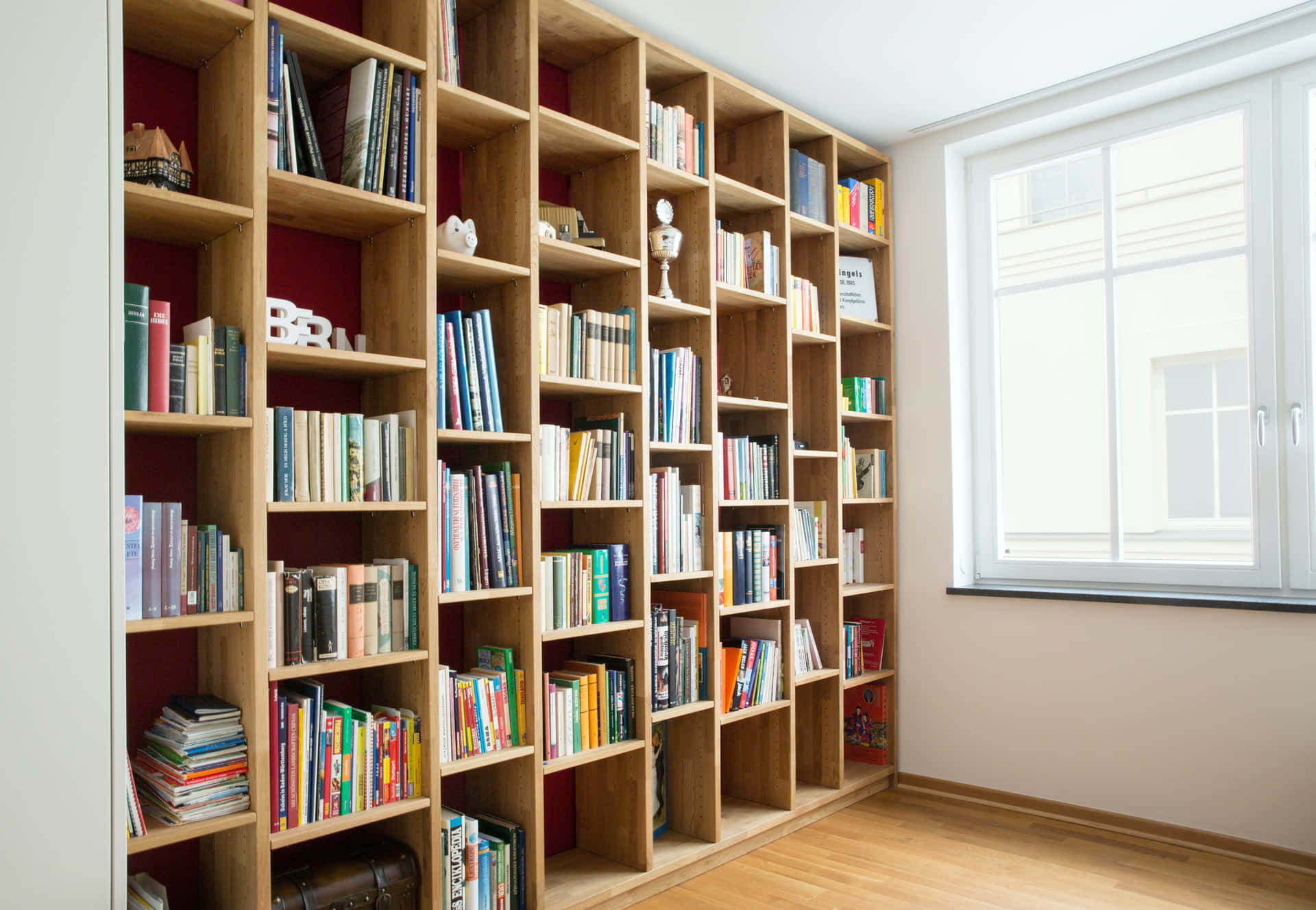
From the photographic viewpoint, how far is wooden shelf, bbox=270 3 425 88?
2238mm

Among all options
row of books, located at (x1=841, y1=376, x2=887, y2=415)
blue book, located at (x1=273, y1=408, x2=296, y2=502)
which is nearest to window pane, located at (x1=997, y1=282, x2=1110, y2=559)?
row of books, located at (x1=841, y1=376, x2=887, y2=415)

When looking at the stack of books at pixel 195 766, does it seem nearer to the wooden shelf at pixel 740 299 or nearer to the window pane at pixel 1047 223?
the wooden shelf at pixel 740 299

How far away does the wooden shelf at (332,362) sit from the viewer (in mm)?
2205

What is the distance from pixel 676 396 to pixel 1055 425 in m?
1.81

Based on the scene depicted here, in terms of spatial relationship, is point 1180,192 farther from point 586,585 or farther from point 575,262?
point 586,585

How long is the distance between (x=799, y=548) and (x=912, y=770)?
126 centimetres

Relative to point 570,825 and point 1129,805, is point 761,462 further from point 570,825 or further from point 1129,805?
point 1129,805

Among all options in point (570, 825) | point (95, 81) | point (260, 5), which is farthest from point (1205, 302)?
point (95, 81)

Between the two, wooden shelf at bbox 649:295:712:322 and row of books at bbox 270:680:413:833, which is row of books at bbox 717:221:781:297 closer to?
wooden shelf at bbox 649:295:712:322

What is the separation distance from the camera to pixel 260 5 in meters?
2.15

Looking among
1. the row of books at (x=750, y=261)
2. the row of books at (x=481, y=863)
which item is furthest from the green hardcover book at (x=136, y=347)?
the row of books at (x=750, y=261)

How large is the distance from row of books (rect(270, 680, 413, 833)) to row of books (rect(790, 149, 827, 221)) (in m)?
2.48

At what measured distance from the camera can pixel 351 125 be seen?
242 centimetres

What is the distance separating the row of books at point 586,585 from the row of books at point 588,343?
55 cm
